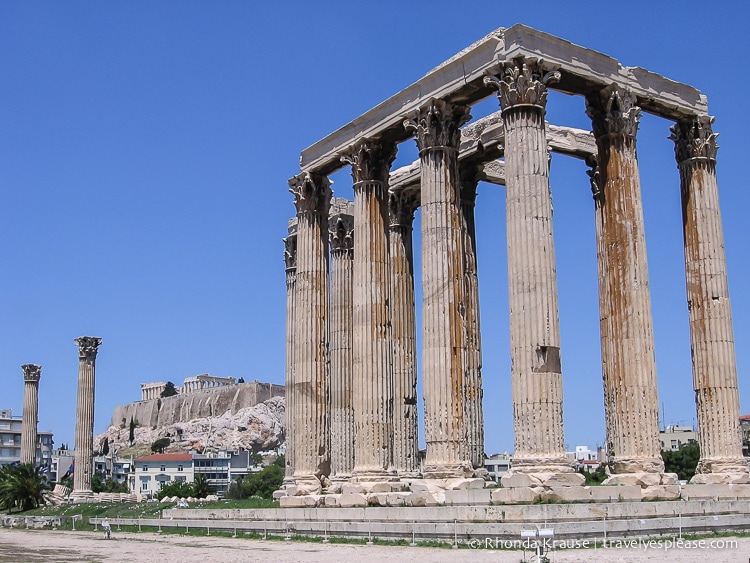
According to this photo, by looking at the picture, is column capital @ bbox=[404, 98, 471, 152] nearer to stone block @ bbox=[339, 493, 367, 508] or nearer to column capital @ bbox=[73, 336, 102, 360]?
stone block @ bbox=[339, 493, 367, 508]

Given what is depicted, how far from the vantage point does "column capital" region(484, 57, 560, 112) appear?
29.9 metres

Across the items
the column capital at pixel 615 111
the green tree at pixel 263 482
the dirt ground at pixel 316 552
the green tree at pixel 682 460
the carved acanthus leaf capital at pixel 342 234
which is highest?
the column capital at pixel 615 111

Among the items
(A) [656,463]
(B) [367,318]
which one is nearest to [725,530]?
(A) [656,463]

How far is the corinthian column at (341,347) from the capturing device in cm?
3928


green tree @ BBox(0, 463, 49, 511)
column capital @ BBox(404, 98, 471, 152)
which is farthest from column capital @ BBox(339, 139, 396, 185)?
green tree @ BBox(0, 463, 49, 511)

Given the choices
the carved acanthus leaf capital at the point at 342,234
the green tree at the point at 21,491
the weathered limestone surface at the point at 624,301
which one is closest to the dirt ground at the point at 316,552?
the weathered limestone surface at the point at 624,301

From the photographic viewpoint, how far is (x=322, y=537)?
2912 cm

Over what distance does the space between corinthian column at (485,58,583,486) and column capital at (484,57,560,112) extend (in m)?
0.03

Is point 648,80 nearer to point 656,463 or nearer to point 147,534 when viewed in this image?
point 656,463

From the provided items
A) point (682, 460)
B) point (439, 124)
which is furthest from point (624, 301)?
point (682, 460)

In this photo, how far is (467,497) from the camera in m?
28.8

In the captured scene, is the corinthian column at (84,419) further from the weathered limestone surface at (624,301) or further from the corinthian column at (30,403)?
the weathered limestone surface at (624,301)

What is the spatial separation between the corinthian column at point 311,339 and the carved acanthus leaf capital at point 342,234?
118 inches

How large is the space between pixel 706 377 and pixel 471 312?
857cm
